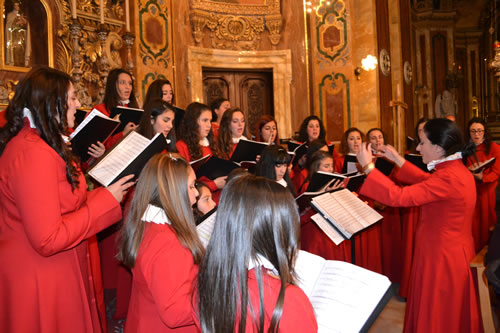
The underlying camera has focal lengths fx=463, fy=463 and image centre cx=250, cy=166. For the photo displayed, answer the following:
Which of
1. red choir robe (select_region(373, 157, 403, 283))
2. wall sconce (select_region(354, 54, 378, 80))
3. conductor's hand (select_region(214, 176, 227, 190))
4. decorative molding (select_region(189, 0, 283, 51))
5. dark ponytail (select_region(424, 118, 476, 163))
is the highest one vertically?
decorative molding (select_region(189, 0, 283, 51))

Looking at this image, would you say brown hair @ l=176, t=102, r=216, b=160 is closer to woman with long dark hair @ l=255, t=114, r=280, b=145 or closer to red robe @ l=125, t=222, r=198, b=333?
woman with long dark hair @ l=255, t=114, r=280, b=145

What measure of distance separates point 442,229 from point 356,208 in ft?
1.71

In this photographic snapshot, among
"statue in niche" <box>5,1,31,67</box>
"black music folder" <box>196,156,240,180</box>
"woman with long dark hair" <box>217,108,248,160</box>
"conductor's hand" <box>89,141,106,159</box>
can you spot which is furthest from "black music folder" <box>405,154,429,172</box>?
"statue in niche" <box>5,1,31,67</box>

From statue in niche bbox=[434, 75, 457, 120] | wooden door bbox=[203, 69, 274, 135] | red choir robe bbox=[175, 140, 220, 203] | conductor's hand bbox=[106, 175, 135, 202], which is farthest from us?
statue in niche bbox=[434, 75, 457, 120]

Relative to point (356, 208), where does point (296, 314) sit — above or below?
below

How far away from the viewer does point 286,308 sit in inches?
51.7

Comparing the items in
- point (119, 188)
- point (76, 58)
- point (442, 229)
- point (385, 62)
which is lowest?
point (442, 229)

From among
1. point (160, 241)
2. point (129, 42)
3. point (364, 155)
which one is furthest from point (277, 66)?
point (160, 241)

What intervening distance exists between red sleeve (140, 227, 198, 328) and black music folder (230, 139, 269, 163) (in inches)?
77.8

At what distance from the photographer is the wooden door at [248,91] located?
8.81 m

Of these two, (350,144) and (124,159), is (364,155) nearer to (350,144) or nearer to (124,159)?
(124,159)

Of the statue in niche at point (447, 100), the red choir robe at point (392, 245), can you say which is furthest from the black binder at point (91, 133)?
the statue in niche at point (447, 100)

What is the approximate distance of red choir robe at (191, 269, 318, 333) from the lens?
51.3 inches

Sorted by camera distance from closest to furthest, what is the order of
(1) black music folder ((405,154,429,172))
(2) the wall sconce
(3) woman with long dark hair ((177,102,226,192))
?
(3) woman with long dark hair ((177,102,226,192)) < (1) black music folder ((405,154,429,172)) < (2) the wall sconce
